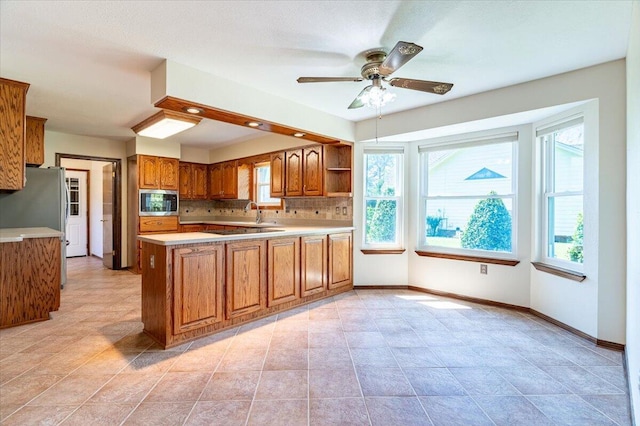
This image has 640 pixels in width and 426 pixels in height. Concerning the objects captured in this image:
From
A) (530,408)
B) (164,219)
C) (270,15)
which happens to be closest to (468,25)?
(270,15)

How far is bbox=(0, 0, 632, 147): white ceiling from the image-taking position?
192 centimetres

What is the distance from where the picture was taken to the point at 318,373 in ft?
7.31

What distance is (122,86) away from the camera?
3170 mm

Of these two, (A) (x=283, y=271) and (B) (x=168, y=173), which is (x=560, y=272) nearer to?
(A) (x=283, y=271)

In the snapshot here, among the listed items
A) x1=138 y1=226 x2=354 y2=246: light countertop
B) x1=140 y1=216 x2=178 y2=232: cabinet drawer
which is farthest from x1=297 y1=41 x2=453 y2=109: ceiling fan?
x1=140 y1=216 x2=178 y2=232: cabinet drawer

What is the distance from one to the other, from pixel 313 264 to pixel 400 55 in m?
2.65

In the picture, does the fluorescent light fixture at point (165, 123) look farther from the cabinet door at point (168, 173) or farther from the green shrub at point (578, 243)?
the green shrub at point (578, 243)

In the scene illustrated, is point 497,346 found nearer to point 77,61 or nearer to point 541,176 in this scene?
point 541,176

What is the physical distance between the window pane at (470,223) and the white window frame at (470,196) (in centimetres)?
4

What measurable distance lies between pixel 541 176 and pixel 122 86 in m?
4.54

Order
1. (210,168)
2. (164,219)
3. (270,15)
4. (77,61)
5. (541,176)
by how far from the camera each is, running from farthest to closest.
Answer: (210,168) < (164,219) < (541,176) < (77,61) < (270,15)

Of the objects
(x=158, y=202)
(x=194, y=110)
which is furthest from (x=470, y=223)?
(x=158, y=202)

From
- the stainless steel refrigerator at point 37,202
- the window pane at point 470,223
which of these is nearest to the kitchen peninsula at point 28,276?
the stainless steel refrigerator at point 37,202

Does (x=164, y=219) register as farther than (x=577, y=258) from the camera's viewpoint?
Yes
